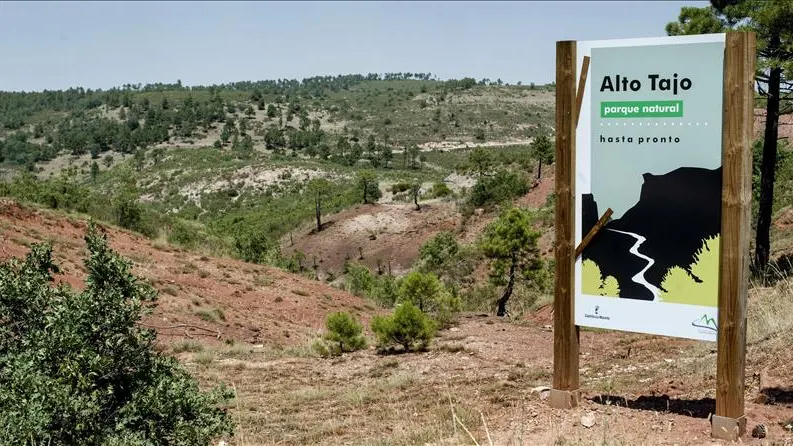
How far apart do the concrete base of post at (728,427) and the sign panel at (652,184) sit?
0.61m

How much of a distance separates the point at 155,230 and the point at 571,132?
22.0m

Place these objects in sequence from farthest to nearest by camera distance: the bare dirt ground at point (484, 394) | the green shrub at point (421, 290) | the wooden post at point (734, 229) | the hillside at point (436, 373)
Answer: the green shrub at point (421, 290) < the hillside at point (436, 373) < the bare dirt ground at point (484, 394) < the wooden post at point (734, 229)

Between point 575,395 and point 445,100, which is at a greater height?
point 445,100

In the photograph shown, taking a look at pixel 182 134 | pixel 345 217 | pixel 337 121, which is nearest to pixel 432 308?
pixel 345 217

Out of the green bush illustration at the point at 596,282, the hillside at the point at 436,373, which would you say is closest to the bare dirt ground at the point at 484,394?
the hillside at the point at 436,373

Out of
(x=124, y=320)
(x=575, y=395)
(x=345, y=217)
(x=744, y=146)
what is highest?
(x=744, y=146)

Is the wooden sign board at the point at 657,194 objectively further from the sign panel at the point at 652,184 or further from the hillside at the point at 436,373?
the hillside at the point at 436,373

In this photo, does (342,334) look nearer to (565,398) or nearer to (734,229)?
(565,398)

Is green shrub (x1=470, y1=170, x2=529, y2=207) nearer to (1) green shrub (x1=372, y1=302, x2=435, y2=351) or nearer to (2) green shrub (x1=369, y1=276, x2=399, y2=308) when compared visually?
(2) green shrub (x1=369, y1=276, x2=399, y2=308)

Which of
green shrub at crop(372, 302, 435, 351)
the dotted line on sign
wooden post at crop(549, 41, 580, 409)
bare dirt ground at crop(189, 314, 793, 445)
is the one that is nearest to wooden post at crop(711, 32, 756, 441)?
the dotted line on sign

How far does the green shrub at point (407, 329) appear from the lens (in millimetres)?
12117

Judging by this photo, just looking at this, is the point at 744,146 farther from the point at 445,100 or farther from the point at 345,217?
the point at 445,100

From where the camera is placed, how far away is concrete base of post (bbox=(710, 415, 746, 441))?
5.30 meters

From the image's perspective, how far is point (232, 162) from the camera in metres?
74.6
